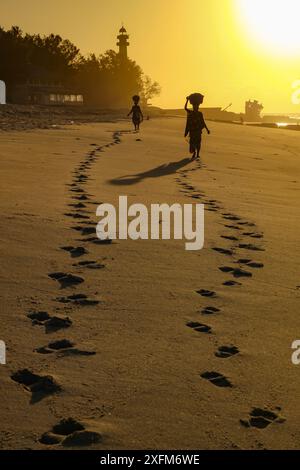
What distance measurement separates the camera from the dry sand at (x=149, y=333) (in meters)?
3.39

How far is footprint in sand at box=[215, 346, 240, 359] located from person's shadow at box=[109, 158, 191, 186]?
7106mm

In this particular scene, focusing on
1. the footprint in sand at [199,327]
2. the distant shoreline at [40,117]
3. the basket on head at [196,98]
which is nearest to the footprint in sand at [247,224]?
the footprint in sand at [199,327]

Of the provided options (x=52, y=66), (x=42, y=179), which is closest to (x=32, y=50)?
(x=52, y=66)

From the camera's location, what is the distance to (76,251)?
21.6 feet

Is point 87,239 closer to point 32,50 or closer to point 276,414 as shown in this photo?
point 276,414

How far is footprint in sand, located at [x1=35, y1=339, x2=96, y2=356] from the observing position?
416 centimetres

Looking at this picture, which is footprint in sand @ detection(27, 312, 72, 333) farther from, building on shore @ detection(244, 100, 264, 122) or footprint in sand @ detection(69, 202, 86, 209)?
building on shore @ detection(244, 100, 264, 122)

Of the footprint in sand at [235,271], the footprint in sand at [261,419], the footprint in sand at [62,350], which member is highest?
the footprint in sand at [235,271]

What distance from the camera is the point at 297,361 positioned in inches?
167

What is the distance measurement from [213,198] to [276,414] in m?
7.05

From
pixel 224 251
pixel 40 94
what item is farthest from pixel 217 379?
pixel 40 94

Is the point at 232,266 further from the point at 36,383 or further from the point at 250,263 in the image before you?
the point at 36,383

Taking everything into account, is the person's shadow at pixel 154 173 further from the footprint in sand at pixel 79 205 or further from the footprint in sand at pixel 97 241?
the footprint in sand at pixel 97 241

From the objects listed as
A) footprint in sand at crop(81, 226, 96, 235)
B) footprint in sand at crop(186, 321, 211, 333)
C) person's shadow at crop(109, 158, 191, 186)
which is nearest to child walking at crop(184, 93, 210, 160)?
person's shadow at crop(109, 158, 191, 186)
